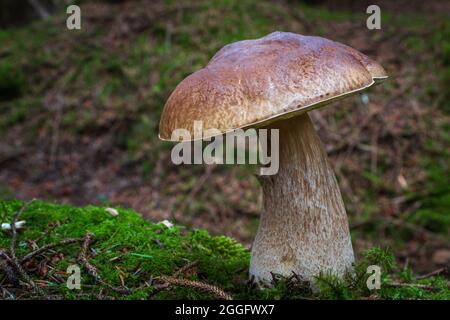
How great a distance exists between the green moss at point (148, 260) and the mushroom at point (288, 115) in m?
0.09

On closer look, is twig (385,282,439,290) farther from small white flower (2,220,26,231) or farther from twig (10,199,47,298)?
small white flower (2,220,26,231)

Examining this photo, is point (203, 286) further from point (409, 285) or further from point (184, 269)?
point (409, 285)

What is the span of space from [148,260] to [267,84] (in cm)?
108

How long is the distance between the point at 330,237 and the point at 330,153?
3.34m

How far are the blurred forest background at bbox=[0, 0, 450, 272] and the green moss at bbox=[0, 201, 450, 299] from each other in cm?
140

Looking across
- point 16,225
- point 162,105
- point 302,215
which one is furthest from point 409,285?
point 162,105

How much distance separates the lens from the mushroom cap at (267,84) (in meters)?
1.55

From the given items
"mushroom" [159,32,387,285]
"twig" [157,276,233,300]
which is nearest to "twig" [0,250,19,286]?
"twig" [157,276,233,300]

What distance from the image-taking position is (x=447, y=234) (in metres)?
4.47

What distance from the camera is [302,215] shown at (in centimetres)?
198

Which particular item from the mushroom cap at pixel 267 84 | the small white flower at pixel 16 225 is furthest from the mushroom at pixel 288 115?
the small white flower at pixel 16 225

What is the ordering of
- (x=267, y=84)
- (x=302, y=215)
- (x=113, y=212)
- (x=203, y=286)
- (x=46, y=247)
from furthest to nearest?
(x=113, y=212)
(x=46, y=247)
(x=302, y=215)
(x=203, y=286)
(x=267, y=84)

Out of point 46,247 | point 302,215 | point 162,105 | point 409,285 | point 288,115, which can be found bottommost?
point 409,285
